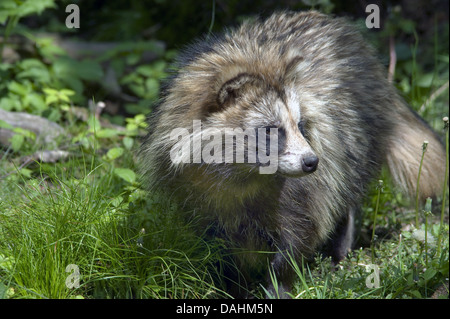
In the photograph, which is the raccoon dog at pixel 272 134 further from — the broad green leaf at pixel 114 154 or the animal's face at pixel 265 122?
the broad green leaf at pixel 114 154

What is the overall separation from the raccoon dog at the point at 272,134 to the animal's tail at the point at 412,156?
0.27 metres

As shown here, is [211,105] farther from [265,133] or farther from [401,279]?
[401,279]

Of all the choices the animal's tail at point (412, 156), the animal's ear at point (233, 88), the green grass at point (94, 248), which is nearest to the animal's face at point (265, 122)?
the animal's ear at point (233, 88)

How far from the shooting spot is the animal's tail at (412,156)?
4.21 metres

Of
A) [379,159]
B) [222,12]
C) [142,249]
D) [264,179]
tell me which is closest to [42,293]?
[142,249]

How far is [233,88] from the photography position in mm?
3107

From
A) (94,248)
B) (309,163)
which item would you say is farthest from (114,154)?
(309,163)

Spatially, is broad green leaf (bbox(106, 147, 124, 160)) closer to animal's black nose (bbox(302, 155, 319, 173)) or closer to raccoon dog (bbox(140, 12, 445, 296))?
raccoon dog (bbox(140, 12, 445, 296))

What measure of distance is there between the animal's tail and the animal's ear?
1548 mm

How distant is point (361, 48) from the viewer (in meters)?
4.08

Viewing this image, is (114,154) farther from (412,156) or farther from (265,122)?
(412,156)

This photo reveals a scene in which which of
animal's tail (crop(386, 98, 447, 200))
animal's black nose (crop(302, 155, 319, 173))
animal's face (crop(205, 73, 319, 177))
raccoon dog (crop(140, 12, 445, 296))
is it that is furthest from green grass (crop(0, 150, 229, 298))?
animal's tail (crop(386, 98, 447, 200))

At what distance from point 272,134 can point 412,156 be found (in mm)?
1661

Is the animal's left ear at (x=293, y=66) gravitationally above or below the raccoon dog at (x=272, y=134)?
above
